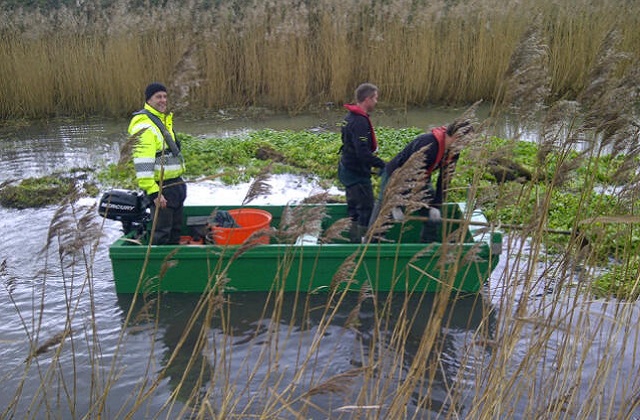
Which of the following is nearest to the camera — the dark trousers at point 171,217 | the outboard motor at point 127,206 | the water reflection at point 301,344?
the water reflection at point 301,344

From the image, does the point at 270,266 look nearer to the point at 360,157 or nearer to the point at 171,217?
the point at 171,217

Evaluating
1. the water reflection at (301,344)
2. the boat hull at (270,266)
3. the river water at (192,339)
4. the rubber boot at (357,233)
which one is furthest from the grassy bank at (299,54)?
the water reflection at (301,344)

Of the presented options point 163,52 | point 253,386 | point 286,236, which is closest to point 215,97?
point 163,52

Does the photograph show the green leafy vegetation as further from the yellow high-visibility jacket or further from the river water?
the yellow high-visibility jacket

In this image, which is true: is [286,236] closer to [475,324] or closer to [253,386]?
[253,386]

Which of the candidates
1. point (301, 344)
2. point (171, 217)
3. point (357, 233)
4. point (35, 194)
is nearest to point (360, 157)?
point (357, 233)

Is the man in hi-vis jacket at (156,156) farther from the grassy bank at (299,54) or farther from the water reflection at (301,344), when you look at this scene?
the grassy bank at (299,54)

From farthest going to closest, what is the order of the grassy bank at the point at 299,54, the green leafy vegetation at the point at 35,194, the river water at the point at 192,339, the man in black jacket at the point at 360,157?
the grassy bank at the point at 299,54 < the green leafy vegetation at the point at 35,194 < the man in black jacket at the point at 360,157 < the river water at the point at 192,339

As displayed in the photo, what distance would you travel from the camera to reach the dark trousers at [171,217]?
543cm

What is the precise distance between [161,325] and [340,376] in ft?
11.5

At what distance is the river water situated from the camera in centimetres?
273

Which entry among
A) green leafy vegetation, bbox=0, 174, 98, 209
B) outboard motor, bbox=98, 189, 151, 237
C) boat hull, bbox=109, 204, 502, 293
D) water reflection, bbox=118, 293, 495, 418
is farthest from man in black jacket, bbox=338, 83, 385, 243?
green leafy vegetation, bbox=0, 174, 98, 209

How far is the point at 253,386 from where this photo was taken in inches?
168

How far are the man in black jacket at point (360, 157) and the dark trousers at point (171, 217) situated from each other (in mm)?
1465
